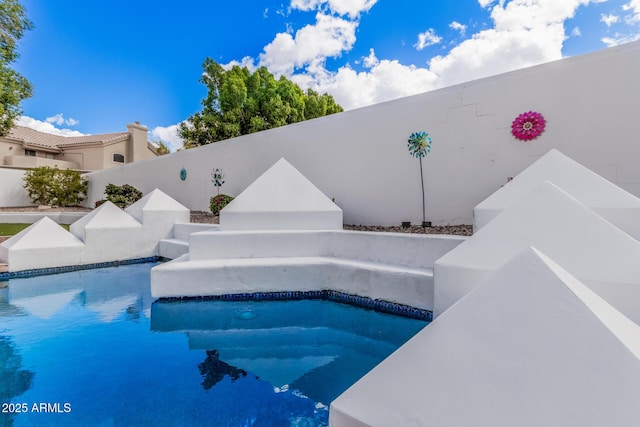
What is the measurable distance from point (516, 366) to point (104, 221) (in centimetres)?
1096

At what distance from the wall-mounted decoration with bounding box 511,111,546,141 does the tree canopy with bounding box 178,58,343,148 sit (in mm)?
14252

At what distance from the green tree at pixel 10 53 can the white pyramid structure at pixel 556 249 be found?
14.7m

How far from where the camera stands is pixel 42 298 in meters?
6.35

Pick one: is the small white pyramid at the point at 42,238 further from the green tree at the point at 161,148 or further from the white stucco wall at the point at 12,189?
the green tree at the point at 161,148

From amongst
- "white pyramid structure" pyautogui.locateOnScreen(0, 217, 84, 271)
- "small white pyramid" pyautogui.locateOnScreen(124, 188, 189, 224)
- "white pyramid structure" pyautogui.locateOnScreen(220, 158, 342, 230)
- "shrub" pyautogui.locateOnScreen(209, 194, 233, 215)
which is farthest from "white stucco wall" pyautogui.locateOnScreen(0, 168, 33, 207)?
"white pyramid structure" pyautogui.locateOnScreen(220, 158, 342, 230)

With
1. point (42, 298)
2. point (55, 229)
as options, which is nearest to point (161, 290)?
point (42, 298)

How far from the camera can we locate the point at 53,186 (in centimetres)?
1881

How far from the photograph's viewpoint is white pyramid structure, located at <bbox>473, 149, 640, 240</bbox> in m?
3.45

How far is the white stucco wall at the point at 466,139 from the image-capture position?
5.43 m

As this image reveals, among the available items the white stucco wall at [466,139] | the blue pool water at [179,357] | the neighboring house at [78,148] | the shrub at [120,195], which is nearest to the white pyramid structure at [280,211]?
the white stucco wall at [466,139]

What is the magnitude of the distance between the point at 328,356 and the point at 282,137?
831 cm

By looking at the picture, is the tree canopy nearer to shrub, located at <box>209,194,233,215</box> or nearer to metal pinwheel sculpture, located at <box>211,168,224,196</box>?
metal pinwheel sculpture, located at <box>211,168,224,196</box>

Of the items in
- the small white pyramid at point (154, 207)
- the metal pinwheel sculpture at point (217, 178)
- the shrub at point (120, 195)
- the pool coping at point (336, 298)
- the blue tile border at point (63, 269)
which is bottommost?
the pool coping at point (336, 298)

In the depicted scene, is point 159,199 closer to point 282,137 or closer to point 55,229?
point 55,229
